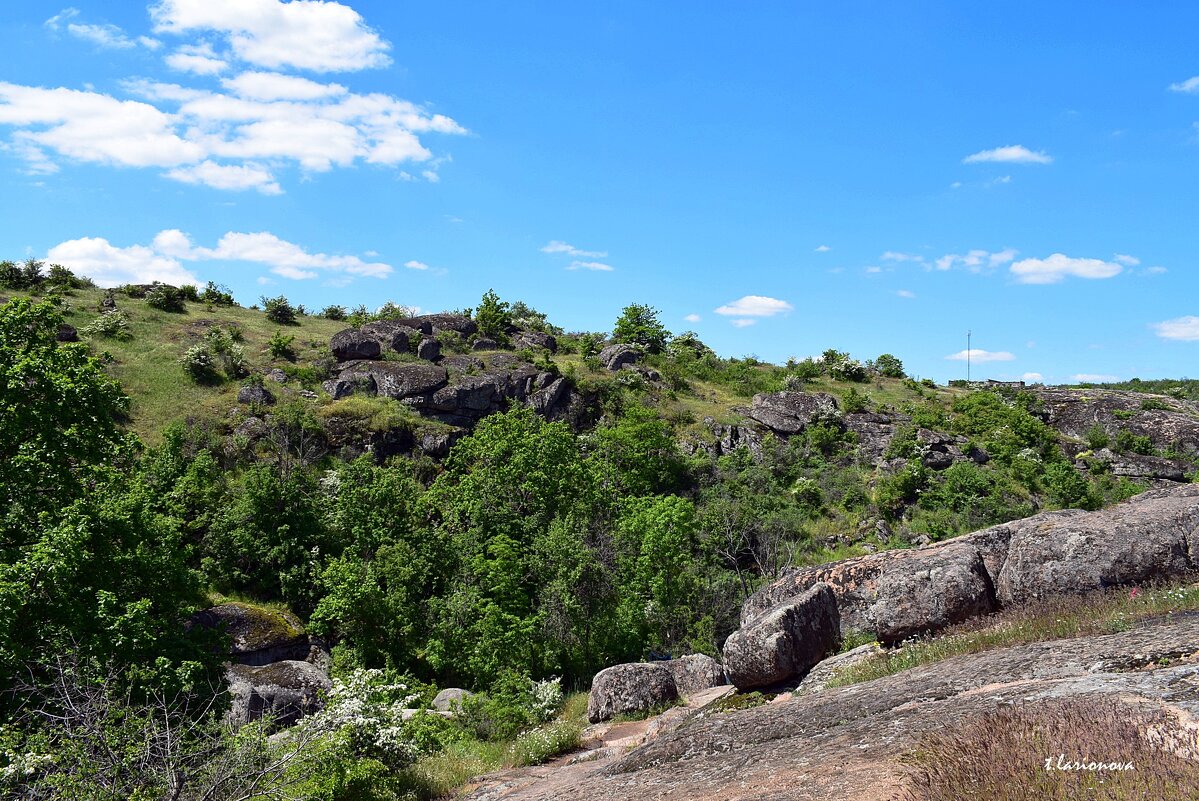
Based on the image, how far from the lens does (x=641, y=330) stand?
6912cm

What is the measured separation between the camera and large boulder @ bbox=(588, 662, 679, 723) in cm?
1784

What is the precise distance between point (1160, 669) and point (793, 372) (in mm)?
61619

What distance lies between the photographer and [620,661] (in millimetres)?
24547

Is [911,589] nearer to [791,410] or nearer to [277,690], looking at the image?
[277,690]

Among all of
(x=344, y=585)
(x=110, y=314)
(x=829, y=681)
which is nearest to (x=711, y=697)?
(x=829, y=681)

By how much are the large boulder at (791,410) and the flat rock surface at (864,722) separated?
42.3 m

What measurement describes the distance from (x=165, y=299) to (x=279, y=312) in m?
8.24

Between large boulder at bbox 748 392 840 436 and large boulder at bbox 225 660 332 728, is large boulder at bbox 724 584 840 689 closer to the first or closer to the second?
large boulder at bbox 225 660 332 728

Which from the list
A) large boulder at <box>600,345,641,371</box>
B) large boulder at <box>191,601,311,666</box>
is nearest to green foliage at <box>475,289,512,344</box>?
large boulder at <box>600,345,641,371</box>

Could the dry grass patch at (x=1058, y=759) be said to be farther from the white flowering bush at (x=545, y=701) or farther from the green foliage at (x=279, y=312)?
the green foliage at (x=279, y=312)

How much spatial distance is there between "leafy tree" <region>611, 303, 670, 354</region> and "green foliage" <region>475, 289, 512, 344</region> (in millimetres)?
10870

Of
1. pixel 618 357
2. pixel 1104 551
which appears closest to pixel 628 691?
pixel 1104 551

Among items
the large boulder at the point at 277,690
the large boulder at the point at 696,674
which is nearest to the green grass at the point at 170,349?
the large boulder at the point at 277,690

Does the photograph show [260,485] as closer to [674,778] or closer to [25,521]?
[25,521]
